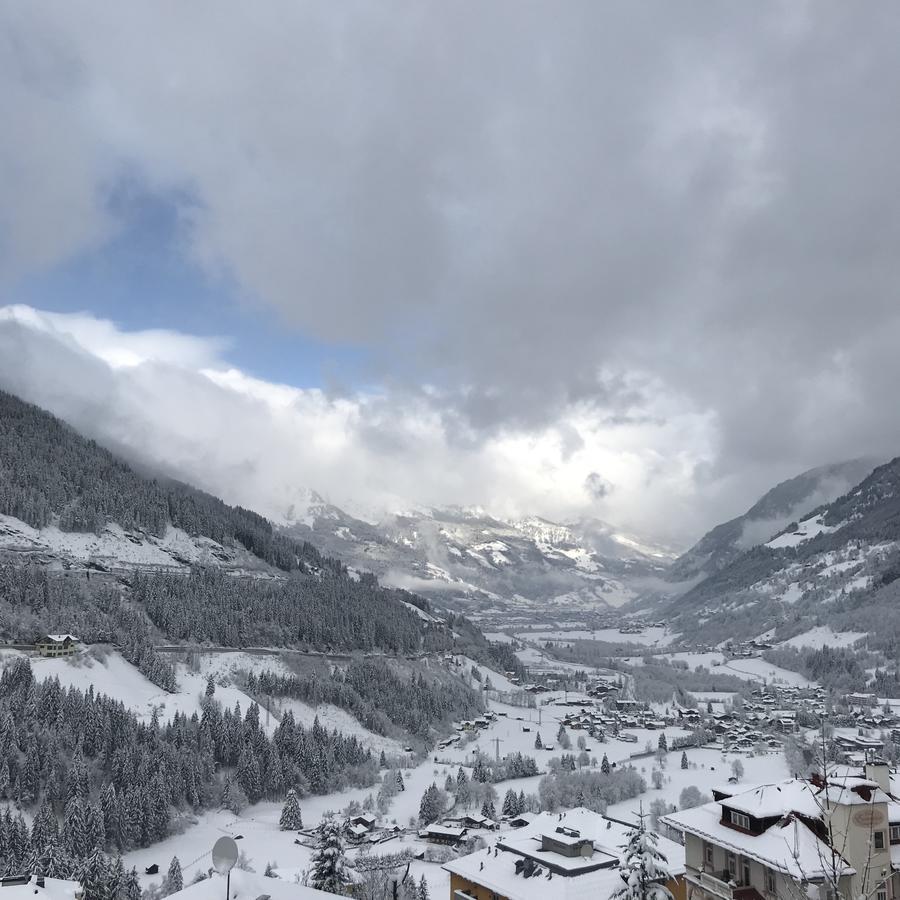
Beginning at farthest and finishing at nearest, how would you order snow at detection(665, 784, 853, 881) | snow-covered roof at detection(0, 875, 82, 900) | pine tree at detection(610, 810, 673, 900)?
1. snow-covered roof at detection(0, 875, 82, 900)
2. snow at detection(665, 784, 853, 881)
3. pine tree at detection(610, 810, 673, 900)

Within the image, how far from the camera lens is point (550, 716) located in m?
183

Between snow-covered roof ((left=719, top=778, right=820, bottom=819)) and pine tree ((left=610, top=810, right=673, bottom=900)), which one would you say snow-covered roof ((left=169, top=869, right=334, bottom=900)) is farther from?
snow-covered roof ((left=719, top=778, right=820, bottom=819))

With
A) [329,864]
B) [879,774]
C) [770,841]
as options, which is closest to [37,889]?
[329,864]

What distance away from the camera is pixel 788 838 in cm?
2948

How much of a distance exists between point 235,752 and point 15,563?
82.5 meters

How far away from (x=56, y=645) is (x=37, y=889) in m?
84.5

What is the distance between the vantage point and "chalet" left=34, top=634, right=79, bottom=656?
4894 inches

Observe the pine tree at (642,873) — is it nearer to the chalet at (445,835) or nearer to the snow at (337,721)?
the chalet at (445,835)

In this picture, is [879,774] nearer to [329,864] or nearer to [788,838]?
[788,838]

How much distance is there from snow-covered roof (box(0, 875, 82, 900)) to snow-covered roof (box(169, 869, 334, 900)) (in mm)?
18880

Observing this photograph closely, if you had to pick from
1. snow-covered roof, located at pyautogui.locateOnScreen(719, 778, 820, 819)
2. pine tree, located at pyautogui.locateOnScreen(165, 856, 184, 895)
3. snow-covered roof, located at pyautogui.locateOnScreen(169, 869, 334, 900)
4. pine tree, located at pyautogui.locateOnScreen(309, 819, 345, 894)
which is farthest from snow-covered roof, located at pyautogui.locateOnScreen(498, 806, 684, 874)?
pine tree, located at pyautogui.locateOnScreen(165, 856, 184, 895)

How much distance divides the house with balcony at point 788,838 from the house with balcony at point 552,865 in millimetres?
10666

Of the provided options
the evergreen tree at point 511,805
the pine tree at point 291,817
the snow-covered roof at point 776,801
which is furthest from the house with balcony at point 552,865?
the pine tree at point 291,817

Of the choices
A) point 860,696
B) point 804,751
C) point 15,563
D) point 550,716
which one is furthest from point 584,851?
point 860,696
